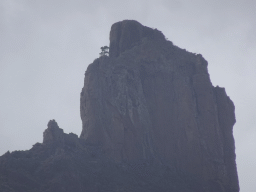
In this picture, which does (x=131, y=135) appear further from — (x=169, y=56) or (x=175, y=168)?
(x=169, y=56)

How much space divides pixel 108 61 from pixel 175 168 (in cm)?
2526

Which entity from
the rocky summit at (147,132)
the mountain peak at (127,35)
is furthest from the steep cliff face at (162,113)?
the mountain peak at (127,35)

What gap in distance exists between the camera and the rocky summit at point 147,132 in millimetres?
100250

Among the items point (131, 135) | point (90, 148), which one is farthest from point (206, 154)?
point (90, 148)

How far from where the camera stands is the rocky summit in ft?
329

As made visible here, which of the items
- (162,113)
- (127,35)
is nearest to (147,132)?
(162,113)

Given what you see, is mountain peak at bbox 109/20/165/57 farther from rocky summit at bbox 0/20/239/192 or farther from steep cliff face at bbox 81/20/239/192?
steep cliff face at bbox 81/20/239/192

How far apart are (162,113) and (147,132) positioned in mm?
5589

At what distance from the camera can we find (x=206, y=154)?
356 feet

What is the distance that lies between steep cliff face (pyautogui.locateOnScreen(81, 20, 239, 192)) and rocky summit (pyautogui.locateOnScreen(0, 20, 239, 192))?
0.19 meters

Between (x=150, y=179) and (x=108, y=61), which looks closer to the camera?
(x=150, y=179)

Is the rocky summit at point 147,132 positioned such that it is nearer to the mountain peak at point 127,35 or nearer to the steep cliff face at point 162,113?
the steep cliff face at point 162,113

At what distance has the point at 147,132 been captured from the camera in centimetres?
11112

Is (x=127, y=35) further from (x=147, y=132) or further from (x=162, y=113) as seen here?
(x=147, y=132)
